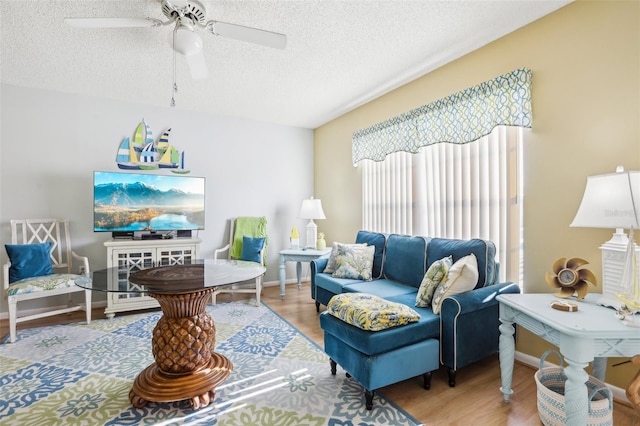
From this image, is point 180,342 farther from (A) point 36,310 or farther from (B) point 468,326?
(A) point 36,310

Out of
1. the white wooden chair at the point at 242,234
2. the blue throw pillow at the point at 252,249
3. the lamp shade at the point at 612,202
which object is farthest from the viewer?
the white wooden chair at the point at 242,234

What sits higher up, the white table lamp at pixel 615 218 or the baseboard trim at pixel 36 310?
the white table lamp at pixel 615 218

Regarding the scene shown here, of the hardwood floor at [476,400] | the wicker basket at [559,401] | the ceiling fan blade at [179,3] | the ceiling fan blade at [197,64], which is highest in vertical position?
the ceiling fan blade at [179,3]

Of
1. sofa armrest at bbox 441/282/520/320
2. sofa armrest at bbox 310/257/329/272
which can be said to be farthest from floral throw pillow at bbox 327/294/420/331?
sofa armrest at bbox 310/257/329/272

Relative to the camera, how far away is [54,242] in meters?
3.58

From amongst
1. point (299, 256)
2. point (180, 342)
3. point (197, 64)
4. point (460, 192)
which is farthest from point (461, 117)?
point (180, 342)

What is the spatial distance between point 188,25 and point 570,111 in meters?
2.75

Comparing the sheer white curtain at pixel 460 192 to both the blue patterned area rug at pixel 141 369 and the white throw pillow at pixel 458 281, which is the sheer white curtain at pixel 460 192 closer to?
the white throw pillow at pixel 458 281

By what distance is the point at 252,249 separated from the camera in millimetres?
4191

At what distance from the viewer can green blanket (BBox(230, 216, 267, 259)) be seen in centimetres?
445

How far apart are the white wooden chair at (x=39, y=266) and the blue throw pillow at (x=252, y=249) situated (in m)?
1.75

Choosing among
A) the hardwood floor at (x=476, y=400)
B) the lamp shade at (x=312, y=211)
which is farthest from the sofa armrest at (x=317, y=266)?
the hardwood floor at (x=476, y=400)

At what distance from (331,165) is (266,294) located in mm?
2209

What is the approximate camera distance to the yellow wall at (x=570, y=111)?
190 cm
